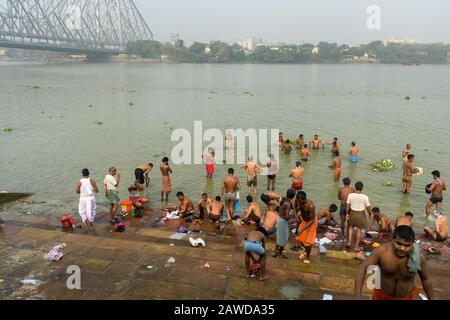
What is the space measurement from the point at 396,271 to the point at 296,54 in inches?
5806

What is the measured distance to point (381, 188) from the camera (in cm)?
1393

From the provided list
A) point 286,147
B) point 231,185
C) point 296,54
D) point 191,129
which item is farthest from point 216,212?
point 296,54

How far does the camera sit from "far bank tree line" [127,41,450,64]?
475 feet

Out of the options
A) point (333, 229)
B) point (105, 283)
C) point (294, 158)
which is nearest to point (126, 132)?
point (294, 158)

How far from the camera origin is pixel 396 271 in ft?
13.6

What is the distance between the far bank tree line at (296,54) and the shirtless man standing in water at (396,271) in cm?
14554

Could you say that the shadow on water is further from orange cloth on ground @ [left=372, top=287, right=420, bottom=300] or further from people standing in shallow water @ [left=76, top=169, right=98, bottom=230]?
orange cloth on ground @ [left=372, top=287, right=420, bottom=300]

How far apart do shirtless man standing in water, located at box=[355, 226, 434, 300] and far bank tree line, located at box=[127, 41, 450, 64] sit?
146 metres

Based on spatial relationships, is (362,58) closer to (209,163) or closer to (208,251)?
(209,163)

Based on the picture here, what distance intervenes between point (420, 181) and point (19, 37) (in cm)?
11784

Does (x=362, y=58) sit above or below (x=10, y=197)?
above

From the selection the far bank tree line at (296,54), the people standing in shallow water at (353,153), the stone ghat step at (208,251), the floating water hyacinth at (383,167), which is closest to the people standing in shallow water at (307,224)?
the stone ghat step at (208,251)

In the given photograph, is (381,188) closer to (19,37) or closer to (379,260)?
(379,260)

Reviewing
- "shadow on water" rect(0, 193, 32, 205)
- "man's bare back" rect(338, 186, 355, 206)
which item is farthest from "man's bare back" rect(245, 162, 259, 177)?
"shadow on water" rect(0, 193, 32, 205)
